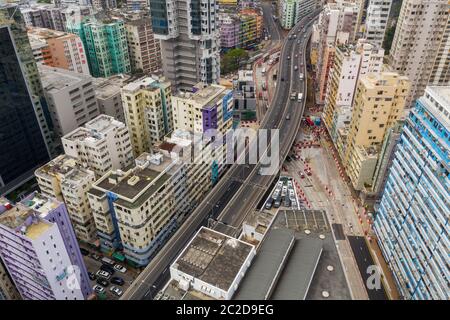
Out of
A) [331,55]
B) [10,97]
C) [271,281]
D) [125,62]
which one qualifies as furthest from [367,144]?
[125,62]

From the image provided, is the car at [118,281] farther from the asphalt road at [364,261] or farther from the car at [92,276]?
the asphalt road at [364,261]

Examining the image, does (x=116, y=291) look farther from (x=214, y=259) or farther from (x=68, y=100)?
(x=68, y=100)

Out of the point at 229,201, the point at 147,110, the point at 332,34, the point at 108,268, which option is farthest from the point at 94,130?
the point at 332,34

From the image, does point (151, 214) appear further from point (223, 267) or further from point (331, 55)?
point (331, 55)

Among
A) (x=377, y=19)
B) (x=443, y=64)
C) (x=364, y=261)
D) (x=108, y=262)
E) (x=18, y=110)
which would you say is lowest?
(x=364, y=261)

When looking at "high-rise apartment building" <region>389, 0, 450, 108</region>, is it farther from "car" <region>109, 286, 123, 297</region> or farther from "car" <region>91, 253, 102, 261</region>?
"car" <region>109, 286, 123, 297</region>
